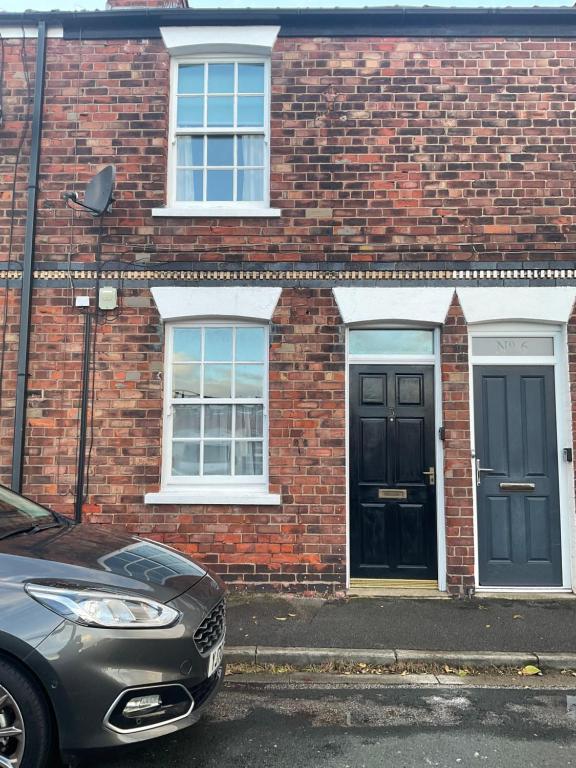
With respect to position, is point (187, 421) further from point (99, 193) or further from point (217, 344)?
point (99, 193)

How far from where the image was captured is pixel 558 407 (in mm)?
6438

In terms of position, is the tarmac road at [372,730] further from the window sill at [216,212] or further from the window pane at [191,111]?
the window pane at [191,111]

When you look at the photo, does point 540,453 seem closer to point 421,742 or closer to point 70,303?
point 421,742

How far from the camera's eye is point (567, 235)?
6.49 m

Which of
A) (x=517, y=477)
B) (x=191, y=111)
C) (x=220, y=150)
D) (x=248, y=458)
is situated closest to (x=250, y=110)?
(x=220, y=150)

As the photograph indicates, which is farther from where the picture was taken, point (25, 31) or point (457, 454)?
point (25, 31)

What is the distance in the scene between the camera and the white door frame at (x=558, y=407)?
20.5 ft

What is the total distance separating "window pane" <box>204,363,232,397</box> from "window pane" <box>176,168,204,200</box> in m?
2.00

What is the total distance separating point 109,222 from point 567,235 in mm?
5066

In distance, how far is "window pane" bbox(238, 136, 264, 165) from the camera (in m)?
6.85

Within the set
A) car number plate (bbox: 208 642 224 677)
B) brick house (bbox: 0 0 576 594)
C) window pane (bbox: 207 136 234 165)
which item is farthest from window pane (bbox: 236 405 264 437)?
car number plate (bbox: 208 642 224 677)

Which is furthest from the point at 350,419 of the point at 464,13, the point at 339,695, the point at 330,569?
the point at 464,13

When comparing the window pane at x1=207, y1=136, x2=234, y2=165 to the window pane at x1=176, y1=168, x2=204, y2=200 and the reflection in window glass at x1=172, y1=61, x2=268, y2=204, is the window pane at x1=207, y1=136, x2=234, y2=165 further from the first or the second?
the window pane at x1=176, y1=168, x2=204, y2=200

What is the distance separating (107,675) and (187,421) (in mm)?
3959
